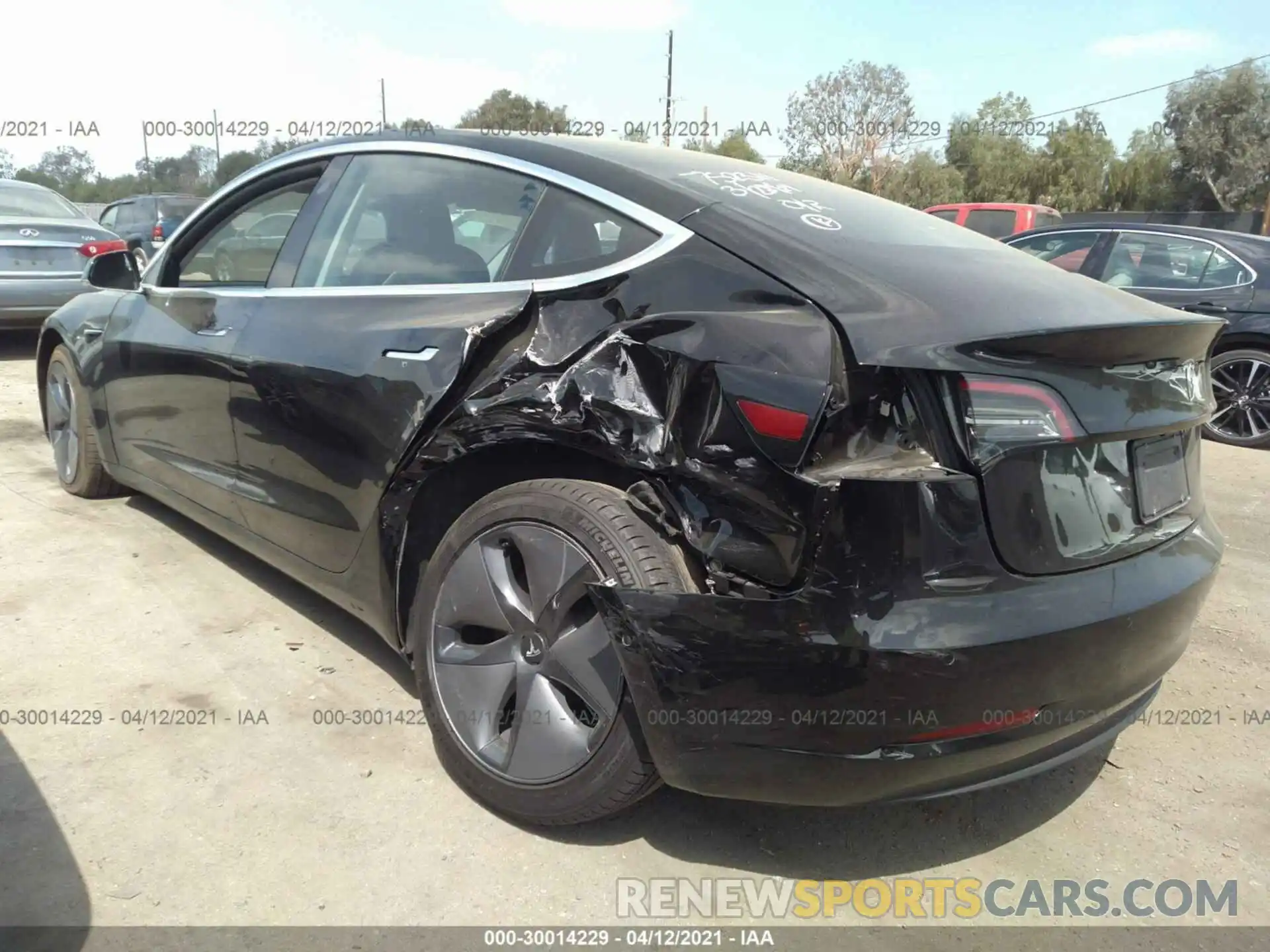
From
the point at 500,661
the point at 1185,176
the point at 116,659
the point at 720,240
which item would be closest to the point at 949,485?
the point at 720,240

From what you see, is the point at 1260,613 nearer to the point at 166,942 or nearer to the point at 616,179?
the point at 616,179

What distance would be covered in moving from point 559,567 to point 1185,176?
43.2 m

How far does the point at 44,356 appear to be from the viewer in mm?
4766

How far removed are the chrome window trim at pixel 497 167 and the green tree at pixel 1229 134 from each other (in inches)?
1578

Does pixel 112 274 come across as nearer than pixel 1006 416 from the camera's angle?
No

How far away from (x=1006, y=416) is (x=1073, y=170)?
4187 cm

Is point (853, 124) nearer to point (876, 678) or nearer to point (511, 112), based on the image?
point (511, 112)

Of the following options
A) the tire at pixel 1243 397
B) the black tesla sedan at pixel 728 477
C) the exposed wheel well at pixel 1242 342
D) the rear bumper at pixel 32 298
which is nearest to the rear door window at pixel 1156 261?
the exposed wheel well at pixel 1242 342

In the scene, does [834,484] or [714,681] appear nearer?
[834,484]

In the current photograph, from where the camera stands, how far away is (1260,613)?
3.71 metres

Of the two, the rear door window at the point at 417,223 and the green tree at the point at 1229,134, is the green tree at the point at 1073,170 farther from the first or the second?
the rear door window at the point at 417,223

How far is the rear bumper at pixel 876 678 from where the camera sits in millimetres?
A: 1797

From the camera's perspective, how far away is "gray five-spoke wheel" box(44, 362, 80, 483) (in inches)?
177

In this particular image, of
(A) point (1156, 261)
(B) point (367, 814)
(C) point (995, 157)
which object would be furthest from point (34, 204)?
(C) point (995, 157)
